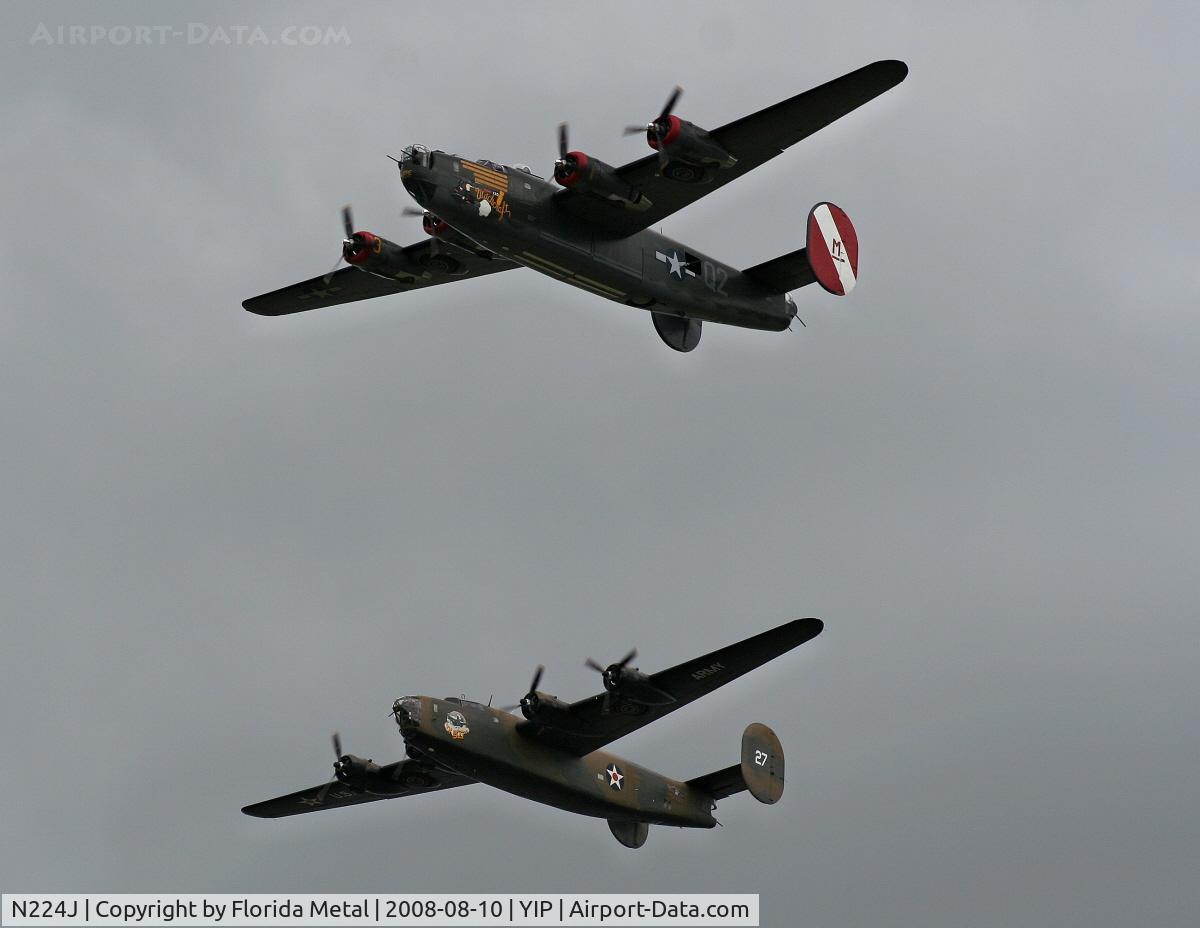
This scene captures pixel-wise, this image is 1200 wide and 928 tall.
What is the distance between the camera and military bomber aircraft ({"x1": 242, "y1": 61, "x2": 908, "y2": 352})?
1366 inches

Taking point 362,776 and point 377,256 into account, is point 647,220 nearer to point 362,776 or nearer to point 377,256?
point 377,256

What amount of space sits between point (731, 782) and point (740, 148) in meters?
15.1

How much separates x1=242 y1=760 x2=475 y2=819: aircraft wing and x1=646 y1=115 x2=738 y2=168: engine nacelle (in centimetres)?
1511

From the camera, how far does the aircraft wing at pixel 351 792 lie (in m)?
44.1

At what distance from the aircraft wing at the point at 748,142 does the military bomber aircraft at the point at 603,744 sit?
28.5ft

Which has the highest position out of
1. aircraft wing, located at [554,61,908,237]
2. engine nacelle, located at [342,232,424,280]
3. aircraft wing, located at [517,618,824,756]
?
engine nacelle, located at [342,232,424,280]

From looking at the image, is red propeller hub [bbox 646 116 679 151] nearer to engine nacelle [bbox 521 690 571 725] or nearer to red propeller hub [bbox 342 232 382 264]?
red propeller hub [bbox 342 232 382 264]

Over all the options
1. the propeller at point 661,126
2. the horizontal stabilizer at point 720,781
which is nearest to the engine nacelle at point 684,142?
the propeller at point 661,126

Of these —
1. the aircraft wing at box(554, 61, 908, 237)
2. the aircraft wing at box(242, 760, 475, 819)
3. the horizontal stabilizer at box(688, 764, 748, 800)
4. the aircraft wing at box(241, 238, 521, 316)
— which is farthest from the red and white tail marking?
the aircraft wing at box(242, 760, 475, 819)

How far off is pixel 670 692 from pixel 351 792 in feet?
34.5

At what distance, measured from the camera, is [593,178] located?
35312 mm

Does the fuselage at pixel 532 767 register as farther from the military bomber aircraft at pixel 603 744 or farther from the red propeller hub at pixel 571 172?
the red propeller hub at pixel 571 172

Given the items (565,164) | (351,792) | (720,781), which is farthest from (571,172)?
(351,792)

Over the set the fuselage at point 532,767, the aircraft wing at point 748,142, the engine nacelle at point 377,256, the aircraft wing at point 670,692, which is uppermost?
the engine nacelle at point 377,256
